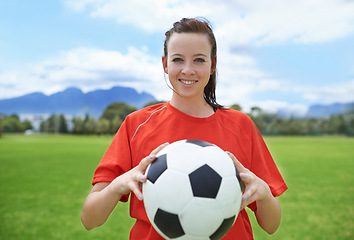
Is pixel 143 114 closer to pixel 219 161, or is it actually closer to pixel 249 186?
pixel 219 161

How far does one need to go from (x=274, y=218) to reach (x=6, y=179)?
37.5ft

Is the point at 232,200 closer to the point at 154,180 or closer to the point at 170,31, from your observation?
the point at 154,180

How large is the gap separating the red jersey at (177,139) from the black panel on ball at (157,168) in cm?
40

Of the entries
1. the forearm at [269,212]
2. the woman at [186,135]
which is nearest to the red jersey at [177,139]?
the woman at [186,135]

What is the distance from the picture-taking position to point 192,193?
1.49m

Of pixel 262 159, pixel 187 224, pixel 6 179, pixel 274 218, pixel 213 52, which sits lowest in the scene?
pixel 6 179

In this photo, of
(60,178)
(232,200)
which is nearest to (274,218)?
(232,200)

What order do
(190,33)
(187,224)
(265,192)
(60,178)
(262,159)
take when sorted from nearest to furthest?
(187,224) < (265,192) < (190,33) < (262,159) < (60,178)

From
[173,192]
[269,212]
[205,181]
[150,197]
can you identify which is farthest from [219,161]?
[269,212]

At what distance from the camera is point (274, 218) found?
1.97 metres

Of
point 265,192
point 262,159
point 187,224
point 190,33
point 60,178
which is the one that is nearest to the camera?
point 187,224

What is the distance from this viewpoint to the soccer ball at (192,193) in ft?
4.88

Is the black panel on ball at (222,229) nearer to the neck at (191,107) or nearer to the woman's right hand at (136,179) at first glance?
the woman's right hand at (136,179)

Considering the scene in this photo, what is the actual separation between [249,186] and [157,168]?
516 mm
